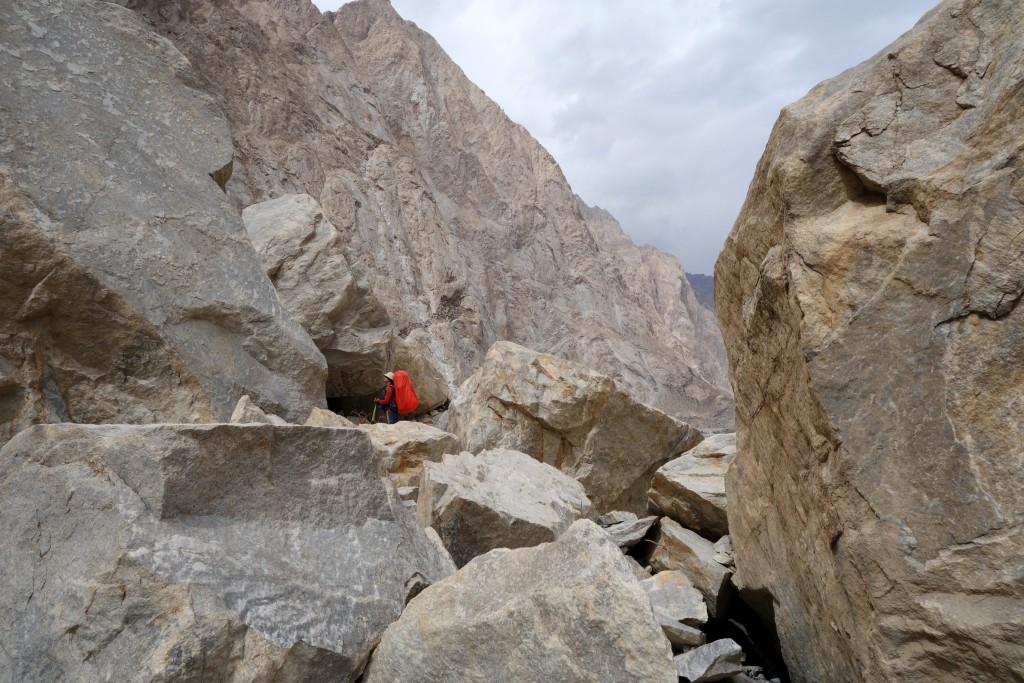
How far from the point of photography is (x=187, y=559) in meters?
2.45

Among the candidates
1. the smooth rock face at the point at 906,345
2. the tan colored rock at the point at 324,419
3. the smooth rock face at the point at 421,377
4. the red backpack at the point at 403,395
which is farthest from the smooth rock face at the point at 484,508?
the smooth rock face at the point at 421,377

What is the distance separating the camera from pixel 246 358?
653 cm

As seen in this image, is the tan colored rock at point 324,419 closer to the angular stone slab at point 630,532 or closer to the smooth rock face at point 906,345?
the angular stone slab at point 630,532

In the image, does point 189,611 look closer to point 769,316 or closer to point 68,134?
point 769,316

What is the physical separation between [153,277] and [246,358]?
1053 mm

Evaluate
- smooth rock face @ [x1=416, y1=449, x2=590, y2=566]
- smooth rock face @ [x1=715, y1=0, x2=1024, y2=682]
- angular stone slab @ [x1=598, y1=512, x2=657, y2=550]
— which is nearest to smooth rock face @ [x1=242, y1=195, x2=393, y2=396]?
smooth rock face @ [x1=416, y1=449, x2=590, y2=566]

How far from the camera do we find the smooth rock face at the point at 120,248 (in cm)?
524

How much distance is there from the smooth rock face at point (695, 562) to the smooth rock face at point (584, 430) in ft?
7.66

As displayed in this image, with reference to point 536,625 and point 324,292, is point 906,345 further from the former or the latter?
point 324,292

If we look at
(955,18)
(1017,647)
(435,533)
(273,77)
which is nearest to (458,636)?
(435,533)

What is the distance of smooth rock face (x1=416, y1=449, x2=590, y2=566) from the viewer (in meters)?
3.96

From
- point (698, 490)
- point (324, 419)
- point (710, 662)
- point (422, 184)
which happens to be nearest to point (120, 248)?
point (324, 419)

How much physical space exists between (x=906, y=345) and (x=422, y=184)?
2261cm

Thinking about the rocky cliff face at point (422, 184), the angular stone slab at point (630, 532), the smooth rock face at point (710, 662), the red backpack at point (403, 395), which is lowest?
the smooth rock face at point (710, 662)
